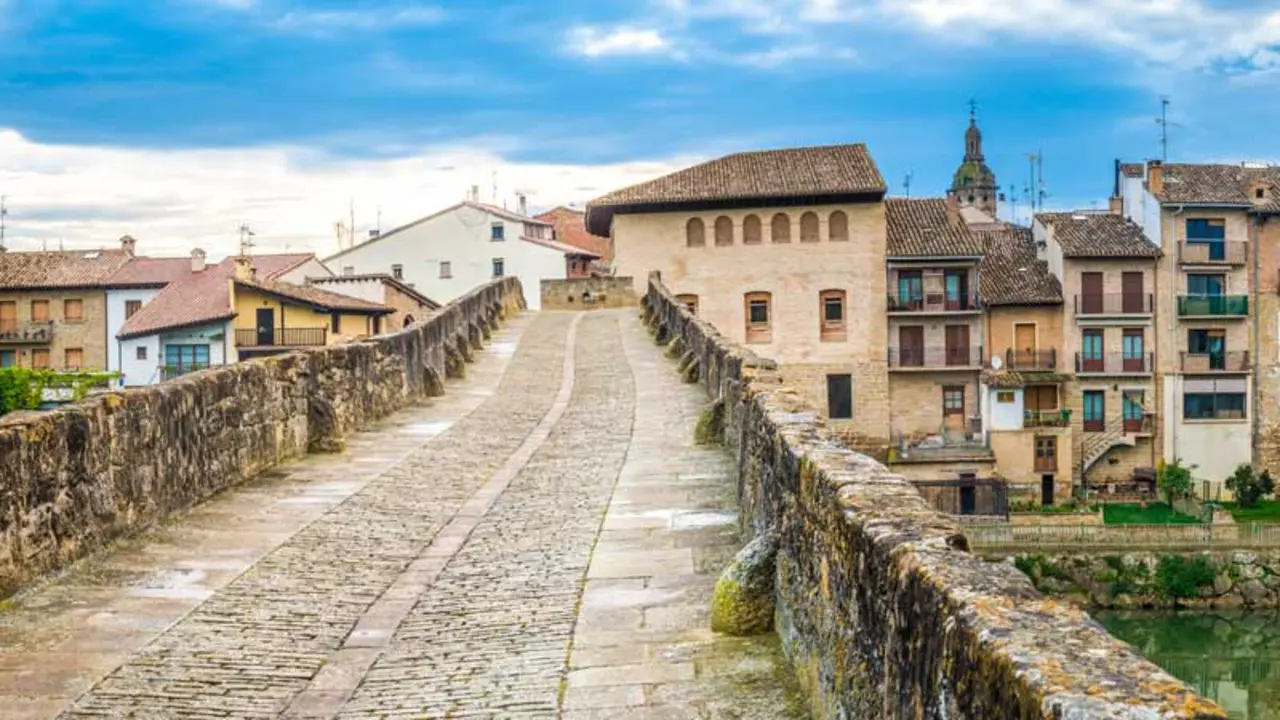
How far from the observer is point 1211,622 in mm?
48156

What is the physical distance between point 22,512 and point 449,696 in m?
3.16

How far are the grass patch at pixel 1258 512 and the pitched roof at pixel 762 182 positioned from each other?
18.7 metres

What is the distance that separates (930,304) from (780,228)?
7.08 m

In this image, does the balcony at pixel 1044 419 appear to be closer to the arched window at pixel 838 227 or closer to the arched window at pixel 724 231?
the arched window at pixel 838 227

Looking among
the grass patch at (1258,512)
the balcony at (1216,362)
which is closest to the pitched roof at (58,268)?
the balcony at (1216,362)

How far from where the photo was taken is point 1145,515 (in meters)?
58.2

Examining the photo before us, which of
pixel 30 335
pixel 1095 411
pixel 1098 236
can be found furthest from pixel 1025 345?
Result: pixel 30 335

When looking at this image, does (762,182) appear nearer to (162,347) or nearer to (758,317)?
(758,317)

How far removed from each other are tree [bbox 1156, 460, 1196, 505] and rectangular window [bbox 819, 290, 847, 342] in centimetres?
1413

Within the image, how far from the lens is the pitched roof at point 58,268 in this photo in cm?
6794

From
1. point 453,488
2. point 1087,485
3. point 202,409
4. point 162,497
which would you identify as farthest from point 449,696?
point 1087,485

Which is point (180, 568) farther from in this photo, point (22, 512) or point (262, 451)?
point (262, 451)

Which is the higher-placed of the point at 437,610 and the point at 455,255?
the point at 455,255

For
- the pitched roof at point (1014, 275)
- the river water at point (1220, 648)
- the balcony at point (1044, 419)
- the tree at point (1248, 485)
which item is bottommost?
the river water at point (1220, 648)
